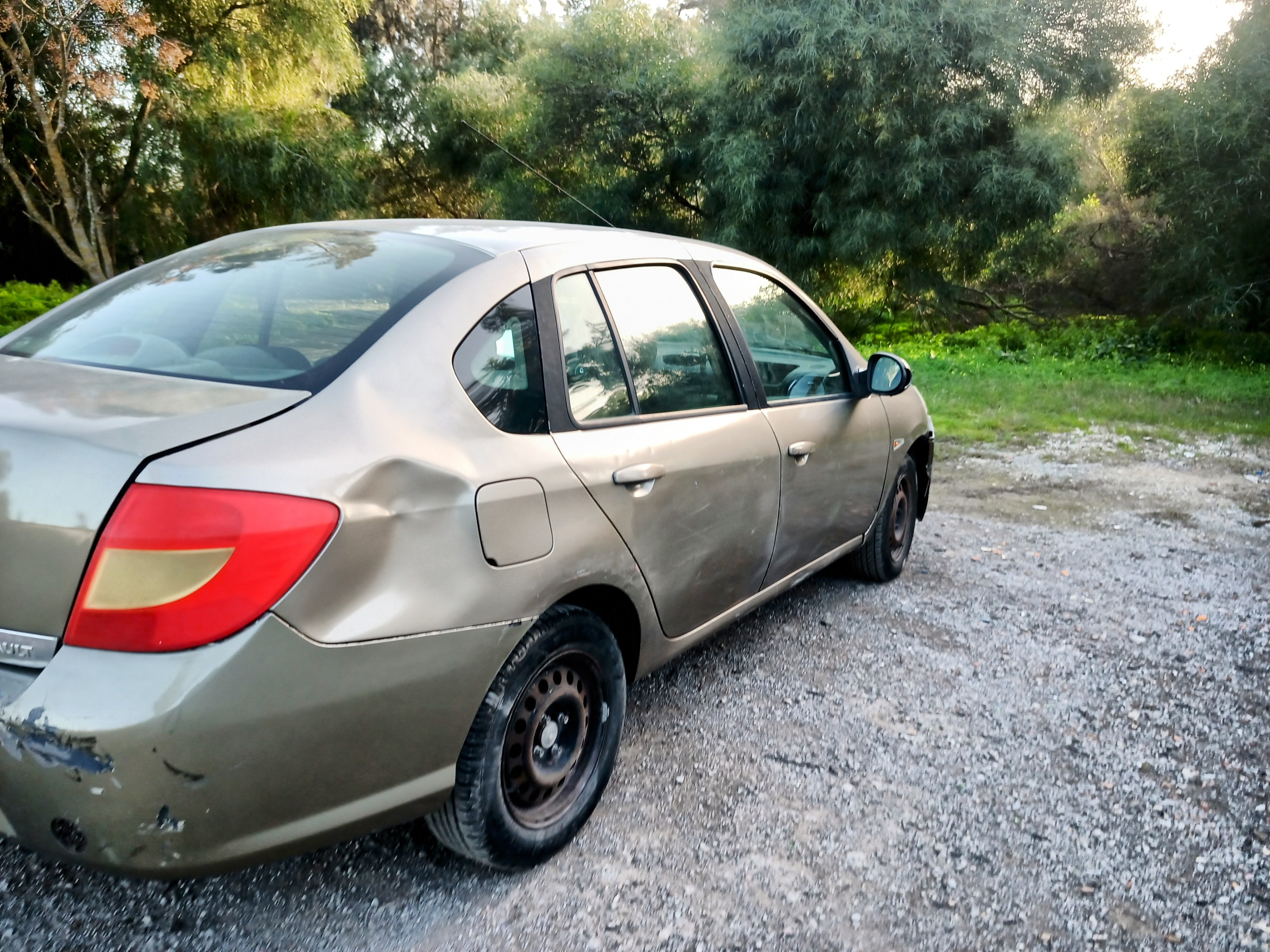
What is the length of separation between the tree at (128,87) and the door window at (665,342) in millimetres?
12526

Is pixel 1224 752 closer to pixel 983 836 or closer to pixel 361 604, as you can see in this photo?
pixel 983 836

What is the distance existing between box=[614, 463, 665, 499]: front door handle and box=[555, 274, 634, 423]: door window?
15 centimetres

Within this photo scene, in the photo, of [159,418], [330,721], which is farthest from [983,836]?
[159,418]

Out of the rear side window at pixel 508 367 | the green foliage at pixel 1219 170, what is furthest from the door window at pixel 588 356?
the green foliage at pixel 1219 170

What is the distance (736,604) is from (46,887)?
203 cm

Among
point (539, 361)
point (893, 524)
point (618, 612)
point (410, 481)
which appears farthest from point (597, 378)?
point (893, 524)

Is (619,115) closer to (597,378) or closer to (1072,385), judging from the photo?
(1072,385)

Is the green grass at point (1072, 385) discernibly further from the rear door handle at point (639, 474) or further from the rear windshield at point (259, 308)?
the rear windshield at point (259, 308)

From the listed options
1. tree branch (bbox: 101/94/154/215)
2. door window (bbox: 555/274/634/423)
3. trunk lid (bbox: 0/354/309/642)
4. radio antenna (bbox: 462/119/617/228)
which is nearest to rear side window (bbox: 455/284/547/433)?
door window (bbox: 555/274/634/423)

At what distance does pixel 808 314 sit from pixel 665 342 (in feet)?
3.69

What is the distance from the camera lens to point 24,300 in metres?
12.7

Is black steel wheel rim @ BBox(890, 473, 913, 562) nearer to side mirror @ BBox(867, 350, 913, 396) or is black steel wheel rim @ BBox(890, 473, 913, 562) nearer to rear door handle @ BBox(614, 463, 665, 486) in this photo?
side mirror @ BBox(867, 350, 913, 396)

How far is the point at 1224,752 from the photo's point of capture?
3.19 meters

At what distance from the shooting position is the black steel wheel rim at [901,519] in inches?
183
